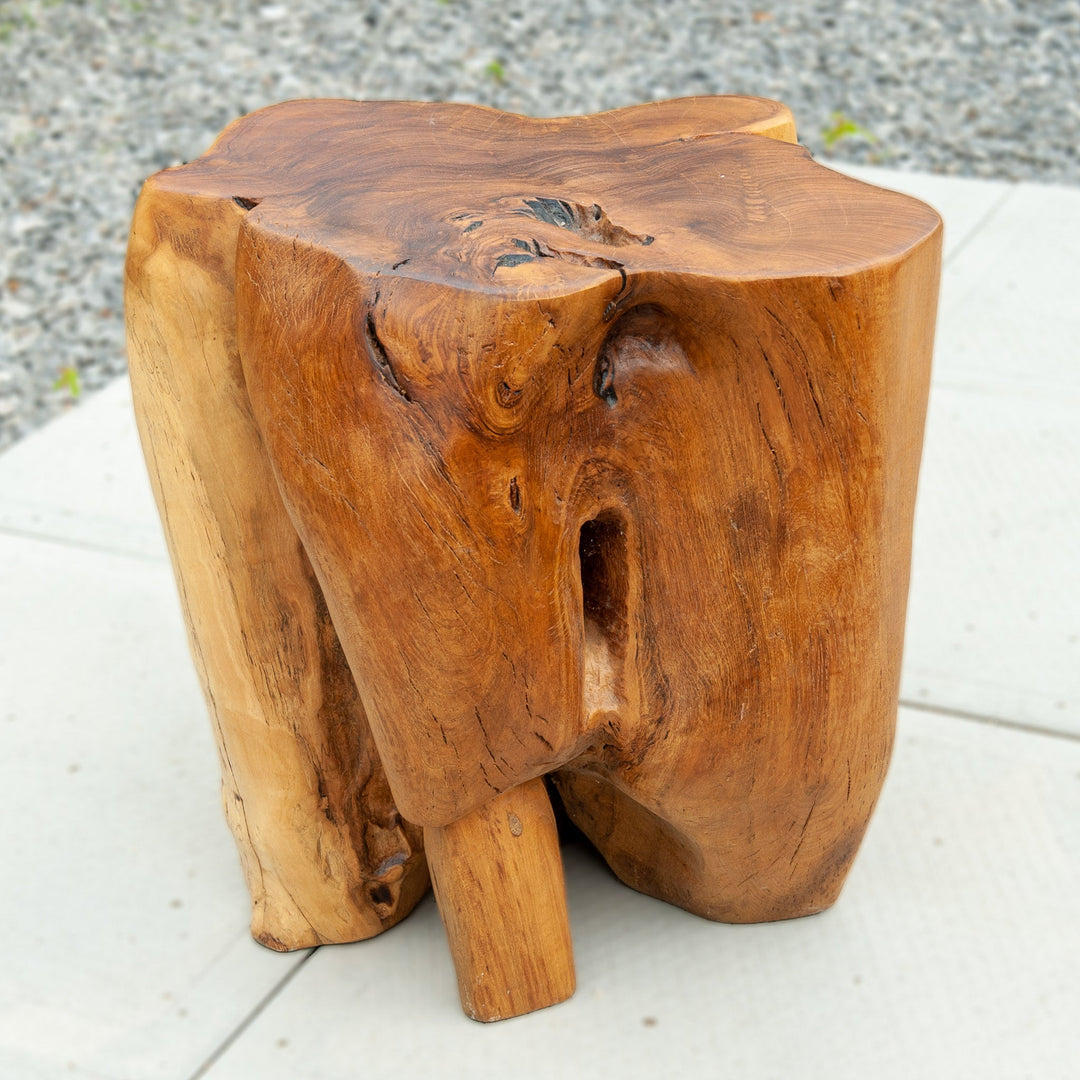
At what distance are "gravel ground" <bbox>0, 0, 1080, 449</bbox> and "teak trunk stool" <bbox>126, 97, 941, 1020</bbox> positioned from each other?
6.91ft

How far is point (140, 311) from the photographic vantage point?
1.32 m

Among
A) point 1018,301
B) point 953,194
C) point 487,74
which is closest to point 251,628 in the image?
point 1018,301

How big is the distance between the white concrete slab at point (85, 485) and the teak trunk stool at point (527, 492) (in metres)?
0.94

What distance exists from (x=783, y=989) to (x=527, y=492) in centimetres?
65

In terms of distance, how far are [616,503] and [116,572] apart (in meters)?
1.26

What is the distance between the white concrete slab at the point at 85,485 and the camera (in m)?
2.33

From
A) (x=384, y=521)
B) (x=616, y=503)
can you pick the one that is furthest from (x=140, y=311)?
(x=616, y=503)

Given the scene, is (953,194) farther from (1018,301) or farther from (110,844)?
(110,844)

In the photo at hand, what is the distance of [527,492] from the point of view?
1.17 metres

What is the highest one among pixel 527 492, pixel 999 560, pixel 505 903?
pixel 527 492

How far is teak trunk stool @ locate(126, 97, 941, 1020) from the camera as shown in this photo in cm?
113

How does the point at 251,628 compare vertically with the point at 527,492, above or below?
below

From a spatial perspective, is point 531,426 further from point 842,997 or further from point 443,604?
point 842,997

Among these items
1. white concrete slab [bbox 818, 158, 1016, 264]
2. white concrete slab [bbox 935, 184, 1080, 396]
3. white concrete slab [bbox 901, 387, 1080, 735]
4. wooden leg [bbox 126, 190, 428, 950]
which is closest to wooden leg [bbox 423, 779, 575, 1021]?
wooden leg [bbox 126, 190, 428, 950]
